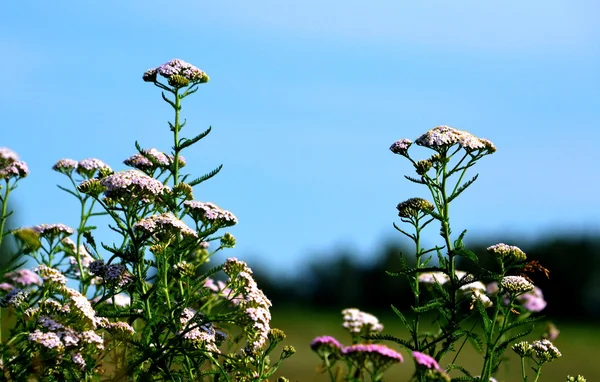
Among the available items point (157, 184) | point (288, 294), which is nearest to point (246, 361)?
point (157, 184)

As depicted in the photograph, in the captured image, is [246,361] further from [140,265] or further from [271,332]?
[140,265]

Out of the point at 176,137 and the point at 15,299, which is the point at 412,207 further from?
the point at 15,299

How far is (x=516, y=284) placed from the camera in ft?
22.4

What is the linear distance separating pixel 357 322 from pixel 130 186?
2964 mm

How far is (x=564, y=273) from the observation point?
41.5 m

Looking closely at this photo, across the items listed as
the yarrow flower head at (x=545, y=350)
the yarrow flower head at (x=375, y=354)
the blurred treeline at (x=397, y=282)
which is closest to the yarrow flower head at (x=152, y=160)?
the yarrow flower head at (x=375, y=354)

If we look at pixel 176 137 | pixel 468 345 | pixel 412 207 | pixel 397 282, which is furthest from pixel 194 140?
pixel 397 282

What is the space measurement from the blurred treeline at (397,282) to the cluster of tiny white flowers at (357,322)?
3216 centimetres

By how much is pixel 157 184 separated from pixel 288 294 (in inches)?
1343

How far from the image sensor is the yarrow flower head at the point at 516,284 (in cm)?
684

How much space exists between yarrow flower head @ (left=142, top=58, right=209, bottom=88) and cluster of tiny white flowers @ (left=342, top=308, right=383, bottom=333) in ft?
9.16

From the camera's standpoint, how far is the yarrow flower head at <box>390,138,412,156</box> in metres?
6.88

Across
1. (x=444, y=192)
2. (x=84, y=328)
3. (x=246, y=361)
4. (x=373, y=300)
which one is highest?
(x=444, y=192)

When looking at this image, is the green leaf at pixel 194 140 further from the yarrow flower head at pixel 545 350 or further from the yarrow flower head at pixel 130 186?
the yarrow flower head at pixel 545 350
